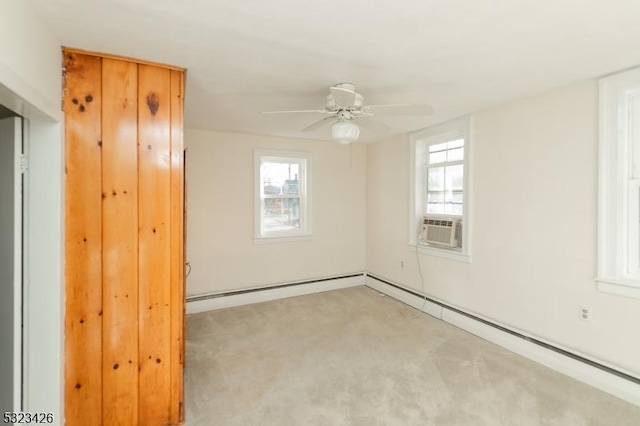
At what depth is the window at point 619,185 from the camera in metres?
Result: 2.25

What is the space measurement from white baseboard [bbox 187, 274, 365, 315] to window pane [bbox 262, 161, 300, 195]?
1.39 meters

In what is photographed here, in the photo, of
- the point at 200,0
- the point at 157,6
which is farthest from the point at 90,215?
the point at 200,0

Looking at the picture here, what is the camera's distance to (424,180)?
4168 millimetres

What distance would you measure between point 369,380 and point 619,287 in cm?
196

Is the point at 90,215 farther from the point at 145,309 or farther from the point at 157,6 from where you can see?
the point at 157,6

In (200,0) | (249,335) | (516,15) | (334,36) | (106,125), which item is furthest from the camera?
(249,335)

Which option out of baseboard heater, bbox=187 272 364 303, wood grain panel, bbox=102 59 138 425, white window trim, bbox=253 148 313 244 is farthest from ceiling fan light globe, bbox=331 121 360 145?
baseboard heater, bbox=187 272 364 303

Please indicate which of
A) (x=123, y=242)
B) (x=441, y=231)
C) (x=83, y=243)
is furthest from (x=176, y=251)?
(x=441, y=231)

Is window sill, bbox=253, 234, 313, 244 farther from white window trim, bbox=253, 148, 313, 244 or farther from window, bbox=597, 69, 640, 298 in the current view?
window, bbox=597, 69, 640, 298

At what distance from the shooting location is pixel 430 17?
157 centimetres

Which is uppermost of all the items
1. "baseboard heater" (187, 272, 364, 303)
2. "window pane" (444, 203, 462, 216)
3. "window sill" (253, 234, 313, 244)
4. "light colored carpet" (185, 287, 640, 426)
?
"window pane" (444, 203, 462, 216)

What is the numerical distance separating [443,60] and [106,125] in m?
2.14

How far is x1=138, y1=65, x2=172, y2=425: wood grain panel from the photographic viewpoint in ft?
6.45

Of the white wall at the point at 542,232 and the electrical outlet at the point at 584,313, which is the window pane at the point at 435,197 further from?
the electrical outlet at the point at 584,313
